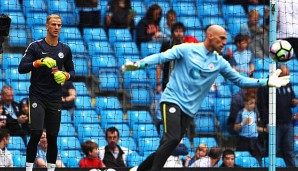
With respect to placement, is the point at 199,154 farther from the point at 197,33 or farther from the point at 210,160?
the point at 197,33

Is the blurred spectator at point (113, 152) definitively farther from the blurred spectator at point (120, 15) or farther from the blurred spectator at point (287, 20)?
the blurred spectator at point (287, 20)

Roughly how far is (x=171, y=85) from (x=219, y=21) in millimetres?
7488

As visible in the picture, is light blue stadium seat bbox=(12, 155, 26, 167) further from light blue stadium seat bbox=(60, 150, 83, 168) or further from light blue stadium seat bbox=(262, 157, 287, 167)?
light blue stadium seat bbox=(262, 157, 287, 167)

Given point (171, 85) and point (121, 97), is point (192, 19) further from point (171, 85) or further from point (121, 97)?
point (171, 85)

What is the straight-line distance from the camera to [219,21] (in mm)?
18781

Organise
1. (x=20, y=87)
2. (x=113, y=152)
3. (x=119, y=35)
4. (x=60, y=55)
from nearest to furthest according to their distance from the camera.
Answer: (x=60, y=55) → (x=113, y=152) → (x=20, y=87) → (x=119, y=35)

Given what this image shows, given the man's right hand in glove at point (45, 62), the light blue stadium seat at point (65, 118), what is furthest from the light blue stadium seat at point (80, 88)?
the man's right hand in glove at point (45, 62)

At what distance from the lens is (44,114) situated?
12.9 m

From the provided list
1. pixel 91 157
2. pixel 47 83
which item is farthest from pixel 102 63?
pixel 47 83

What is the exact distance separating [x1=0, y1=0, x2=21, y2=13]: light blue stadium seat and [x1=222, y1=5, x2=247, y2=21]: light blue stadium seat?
13.3ft

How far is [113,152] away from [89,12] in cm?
354

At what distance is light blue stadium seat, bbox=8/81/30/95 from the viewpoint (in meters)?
16.6

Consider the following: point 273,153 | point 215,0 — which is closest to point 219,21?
point 215,0

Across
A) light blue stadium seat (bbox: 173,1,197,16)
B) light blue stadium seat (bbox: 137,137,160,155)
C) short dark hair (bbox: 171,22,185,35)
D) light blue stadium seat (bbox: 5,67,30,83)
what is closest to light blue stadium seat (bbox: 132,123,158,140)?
light blue stadium seat (bbox: 137,137,160,155)
